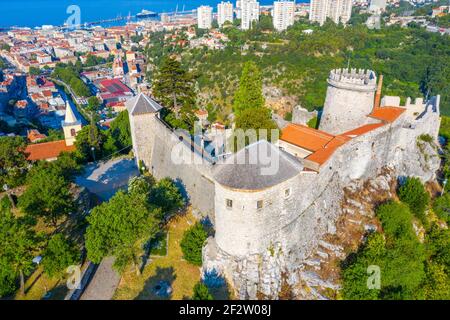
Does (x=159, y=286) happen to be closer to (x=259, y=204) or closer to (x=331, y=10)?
(x=259, y=204)

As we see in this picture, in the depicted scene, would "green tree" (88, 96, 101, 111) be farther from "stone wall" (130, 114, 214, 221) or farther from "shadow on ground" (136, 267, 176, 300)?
"shadow on ground" (136, 267, 176, 300)

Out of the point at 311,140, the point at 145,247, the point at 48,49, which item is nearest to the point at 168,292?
the point at 145,247

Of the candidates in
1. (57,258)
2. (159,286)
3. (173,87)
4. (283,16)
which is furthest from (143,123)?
(283,16)

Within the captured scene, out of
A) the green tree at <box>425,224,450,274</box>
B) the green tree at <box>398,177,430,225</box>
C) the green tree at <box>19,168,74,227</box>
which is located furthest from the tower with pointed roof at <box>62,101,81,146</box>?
the green tree at <box>425,224,450,274</box>

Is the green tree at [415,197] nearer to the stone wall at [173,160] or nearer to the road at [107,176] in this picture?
the stone wall at [173,160]

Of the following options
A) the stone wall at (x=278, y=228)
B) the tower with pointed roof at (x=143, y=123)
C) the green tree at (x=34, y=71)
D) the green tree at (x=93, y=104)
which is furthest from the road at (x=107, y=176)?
the green tree at (x=34, y=71)
